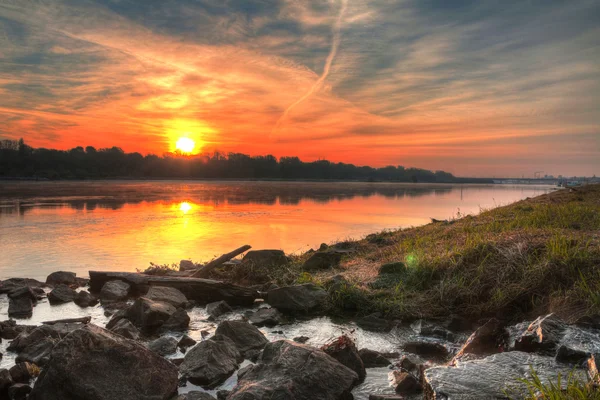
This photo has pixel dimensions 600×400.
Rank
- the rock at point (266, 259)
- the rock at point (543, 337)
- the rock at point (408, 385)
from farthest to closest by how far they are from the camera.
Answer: the rock at point (266, 259)
the rock at point (543, 337)
the rock at point (408, 385)

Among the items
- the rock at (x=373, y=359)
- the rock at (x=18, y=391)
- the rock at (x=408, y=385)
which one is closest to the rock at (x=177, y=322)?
the rock at (x=18, y=391)

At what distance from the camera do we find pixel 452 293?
28.6 feet

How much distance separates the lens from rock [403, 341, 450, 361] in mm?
6648

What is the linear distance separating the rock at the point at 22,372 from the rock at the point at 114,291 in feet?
14.4

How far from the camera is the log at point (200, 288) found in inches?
390

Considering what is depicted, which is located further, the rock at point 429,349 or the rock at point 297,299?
the rock at point 297,299

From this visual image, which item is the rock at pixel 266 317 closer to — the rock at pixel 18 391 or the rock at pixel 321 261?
the rock at pixel 321 261

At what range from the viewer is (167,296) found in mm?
9500

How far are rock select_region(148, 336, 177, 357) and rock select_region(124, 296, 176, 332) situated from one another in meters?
0.97

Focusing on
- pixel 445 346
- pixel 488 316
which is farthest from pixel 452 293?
pixel 445 346

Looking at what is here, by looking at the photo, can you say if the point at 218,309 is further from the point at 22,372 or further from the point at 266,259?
the point at 22,372

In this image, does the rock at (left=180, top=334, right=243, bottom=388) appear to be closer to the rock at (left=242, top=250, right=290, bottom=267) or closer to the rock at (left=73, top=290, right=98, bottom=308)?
the rock at (left=73, top=290, right=98, bottom=308)

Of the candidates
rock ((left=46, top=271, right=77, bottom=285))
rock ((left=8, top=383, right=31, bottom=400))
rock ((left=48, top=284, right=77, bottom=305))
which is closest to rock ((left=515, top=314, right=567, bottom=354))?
rock ((left=8, top=383, right=31, bottom=400))

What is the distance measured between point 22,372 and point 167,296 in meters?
4.03
